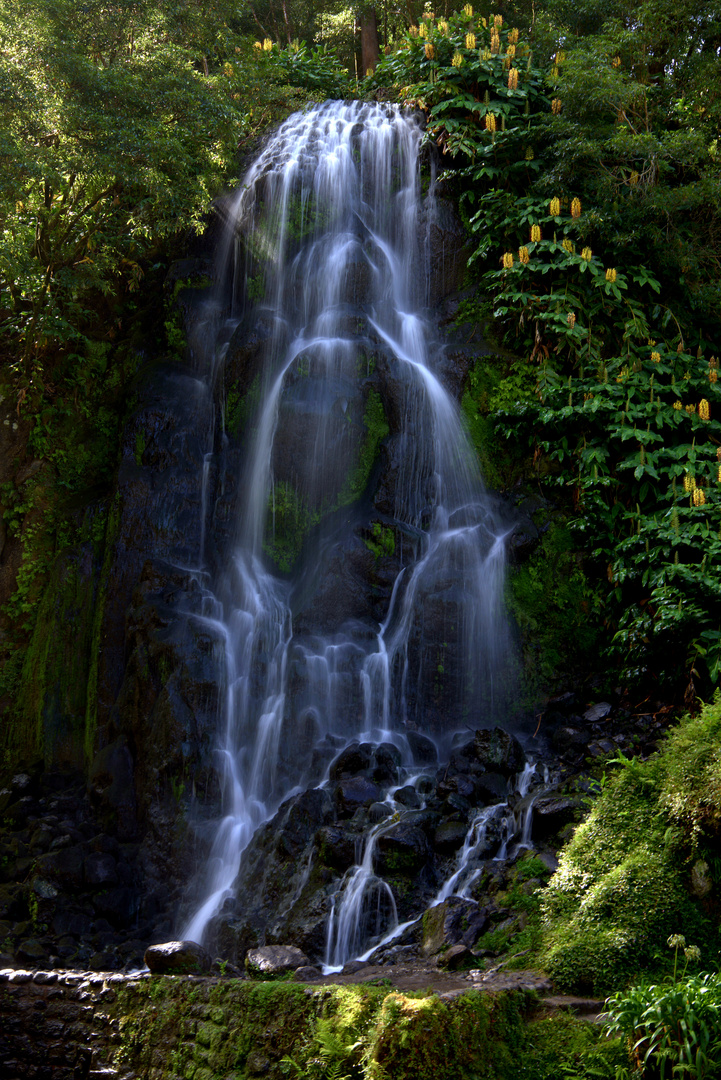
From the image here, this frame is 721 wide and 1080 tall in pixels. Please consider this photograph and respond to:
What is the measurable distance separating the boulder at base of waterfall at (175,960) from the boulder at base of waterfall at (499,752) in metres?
3.54

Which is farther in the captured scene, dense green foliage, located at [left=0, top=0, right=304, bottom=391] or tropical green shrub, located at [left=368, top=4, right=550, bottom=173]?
tropical green shrub, located at [left=368, top=4, right=550, bottom=173]

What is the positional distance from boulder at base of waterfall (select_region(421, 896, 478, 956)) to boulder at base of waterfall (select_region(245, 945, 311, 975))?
0.98 meters

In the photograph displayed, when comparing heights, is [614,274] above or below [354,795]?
above

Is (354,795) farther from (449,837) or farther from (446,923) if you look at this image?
(446,923)

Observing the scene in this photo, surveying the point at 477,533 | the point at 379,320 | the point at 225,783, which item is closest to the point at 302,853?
the point at 225,783

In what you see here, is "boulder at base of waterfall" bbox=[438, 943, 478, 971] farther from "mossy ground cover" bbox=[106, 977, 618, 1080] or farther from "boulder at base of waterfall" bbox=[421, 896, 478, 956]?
"mossy ground cover" bbox=[106, 977, 618, 1080]

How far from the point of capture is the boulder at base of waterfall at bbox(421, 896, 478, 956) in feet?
20.5

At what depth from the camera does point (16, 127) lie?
32.1ft

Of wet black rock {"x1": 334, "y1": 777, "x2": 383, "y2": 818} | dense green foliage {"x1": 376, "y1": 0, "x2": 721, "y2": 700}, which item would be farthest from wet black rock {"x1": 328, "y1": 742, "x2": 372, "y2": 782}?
dense green foliage {"x1": 376, "y1": 0, "x2": 721, "y2": 700}

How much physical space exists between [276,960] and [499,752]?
3.18m

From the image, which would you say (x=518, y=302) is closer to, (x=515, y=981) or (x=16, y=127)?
(x=16, y=127)

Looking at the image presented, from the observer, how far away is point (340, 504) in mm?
11406

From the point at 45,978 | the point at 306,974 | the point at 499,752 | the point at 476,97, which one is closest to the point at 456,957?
the point at 306,974

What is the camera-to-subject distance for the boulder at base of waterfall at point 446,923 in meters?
→ 6.25
